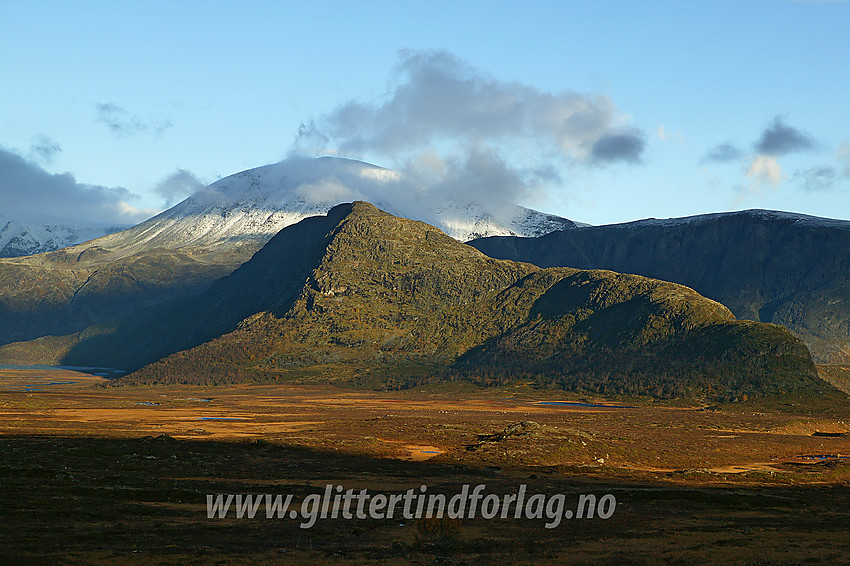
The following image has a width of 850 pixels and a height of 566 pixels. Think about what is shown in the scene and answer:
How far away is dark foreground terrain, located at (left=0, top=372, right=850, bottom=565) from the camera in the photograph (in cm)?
5556

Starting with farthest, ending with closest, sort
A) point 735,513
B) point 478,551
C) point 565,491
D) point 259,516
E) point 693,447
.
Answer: point 693,447
point 565,491
point 735,513
point 259,516
point 478,551

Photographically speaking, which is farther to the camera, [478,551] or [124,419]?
[124,419]

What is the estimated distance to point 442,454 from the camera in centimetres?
13525

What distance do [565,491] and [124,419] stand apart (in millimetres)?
137244

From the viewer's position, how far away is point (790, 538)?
6394 centimetres

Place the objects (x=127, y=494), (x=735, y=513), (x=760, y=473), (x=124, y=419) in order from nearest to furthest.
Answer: (x=127, y=494), (x=735, y=513), (x=760, y=473), (x=124, y=419)

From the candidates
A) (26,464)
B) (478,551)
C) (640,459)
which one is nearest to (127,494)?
(26,464)

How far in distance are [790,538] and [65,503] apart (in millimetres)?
60593

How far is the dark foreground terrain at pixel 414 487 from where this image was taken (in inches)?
2188

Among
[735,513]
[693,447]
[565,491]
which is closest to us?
[735,513]

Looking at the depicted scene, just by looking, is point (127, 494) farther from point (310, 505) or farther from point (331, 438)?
point (331, 438)

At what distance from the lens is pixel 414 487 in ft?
302

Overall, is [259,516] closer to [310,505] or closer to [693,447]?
[310,505]

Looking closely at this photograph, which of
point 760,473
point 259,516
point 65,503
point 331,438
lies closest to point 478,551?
point 259,516
